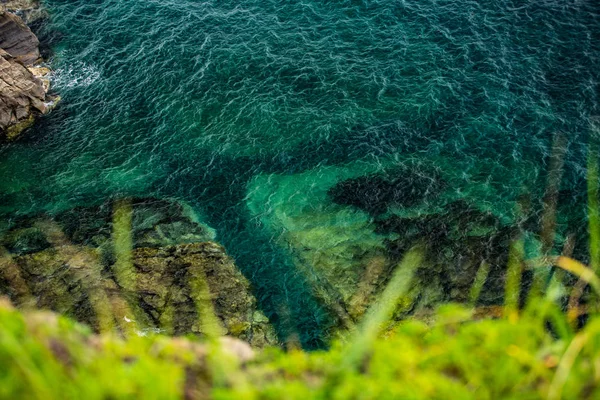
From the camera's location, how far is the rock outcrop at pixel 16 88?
4366cm

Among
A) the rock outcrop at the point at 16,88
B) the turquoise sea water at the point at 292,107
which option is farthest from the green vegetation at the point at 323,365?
the rock outcrop at the point at 16,88

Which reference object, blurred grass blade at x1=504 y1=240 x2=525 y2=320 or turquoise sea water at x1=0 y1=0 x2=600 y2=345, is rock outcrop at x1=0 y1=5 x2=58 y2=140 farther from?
blurred grass blade at x1=504 y1=240 x2=525 y2=320

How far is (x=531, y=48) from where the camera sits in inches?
1809

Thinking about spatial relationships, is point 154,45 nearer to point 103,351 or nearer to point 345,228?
point 345,228

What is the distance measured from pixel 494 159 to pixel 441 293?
41.0ft

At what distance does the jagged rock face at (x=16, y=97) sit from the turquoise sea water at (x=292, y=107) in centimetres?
154

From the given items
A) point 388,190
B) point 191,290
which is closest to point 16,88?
point 191,290

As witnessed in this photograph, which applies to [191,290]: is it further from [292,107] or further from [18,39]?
[18,39]

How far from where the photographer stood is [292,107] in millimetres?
43469

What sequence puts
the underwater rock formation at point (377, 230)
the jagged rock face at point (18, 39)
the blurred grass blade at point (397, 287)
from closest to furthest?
the blurred grass blade at point (397, 287)
the underwater rock formation at point (377, 230)
the jagged rock face at point (18, 39)

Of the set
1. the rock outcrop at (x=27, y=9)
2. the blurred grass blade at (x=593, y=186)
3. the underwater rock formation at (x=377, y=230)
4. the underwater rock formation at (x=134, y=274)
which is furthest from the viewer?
the rock outcrop at (x=27, y=9)

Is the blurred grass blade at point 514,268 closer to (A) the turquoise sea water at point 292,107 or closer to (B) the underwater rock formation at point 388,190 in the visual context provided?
(A) the turquoise sea water at point 292,107

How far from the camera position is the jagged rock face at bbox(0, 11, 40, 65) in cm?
4909

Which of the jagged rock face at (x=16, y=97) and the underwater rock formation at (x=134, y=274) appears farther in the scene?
the jagged rock face at (x=16, y=97)
